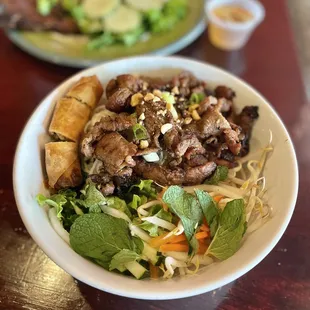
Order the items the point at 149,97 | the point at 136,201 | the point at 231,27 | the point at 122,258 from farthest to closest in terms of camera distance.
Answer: the point at 231,27
the point at 149,97
the point at 136,201
the point at 122,258

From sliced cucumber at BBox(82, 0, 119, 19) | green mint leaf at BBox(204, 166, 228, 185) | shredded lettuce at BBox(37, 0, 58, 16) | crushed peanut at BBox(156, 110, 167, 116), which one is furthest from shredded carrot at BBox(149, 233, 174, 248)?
shredded lettuce at BBox(37, 0, 58, 16)

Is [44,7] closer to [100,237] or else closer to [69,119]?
[69,119]

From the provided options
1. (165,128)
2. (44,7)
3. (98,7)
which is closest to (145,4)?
(98,7)

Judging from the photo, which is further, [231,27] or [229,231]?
[231,27]

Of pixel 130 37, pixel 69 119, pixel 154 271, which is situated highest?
pixel 69 119

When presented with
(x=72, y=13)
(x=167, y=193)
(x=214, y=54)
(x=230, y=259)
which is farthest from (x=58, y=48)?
(x=230, y=259)

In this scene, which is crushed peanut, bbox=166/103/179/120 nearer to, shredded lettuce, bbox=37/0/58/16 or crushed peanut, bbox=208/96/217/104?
crushed peanut, bbox=208/96/217/104
